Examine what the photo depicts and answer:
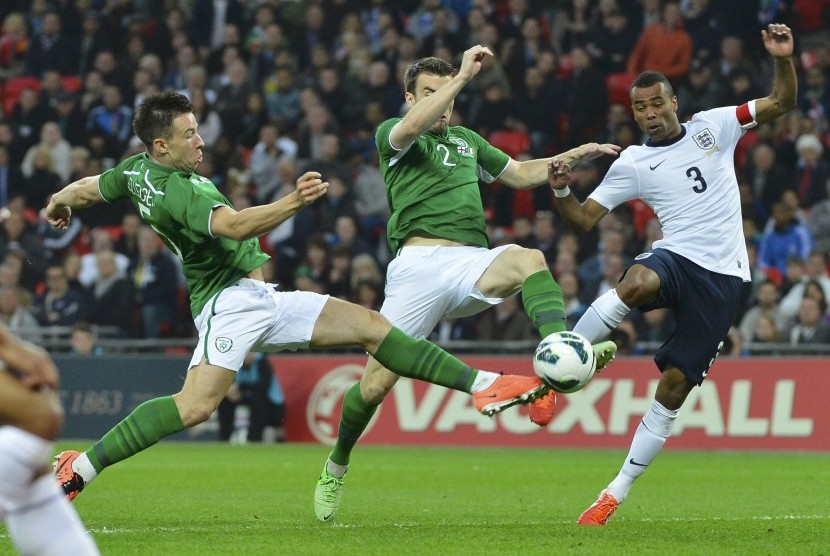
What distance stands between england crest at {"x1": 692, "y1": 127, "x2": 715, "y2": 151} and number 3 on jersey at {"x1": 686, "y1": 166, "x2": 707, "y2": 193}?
0.15m

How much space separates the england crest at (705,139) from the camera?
8.50 meters

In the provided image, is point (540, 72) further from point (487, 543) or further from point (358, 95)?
point (487, 543)

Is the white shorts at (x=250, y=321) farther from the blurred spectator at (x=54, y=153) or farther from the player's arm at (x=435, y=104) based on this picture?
the blurred spectator at (x=54, y=153)

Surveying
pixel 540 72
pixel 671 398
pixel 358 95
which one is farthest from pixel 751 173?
pixel 671 398

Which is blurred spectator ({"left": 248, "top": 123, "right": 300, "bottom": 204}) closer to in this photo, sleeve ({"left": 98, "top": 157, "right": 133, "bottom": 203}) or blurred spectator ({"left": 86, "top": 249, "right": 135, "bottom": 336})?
blurred spectator ({"left": 86, "top": 249, "right": 135, "bottom": 336})

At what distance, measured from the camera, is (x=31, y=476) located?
434cm

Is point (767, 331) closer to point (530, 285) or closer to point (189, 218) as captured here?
point (530, 285)

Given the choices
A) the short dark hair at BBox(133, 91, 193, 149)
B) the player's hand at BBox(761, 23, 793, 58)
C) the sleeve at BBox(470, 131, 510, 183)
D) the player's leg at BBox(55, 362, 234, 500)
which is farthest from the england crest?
the player's leg at BBox(55, 362, 234, 500)

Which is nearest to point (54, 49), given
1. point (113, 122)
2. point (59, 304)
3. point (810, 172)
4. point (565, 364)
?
point (113, 122)

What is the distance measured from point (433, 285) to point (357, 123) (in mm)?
12603

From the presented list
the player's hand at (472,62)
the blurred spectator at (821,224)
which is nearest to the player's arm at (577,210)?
the player's hand at (472,62)

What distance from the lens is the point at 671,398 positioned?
8.32 meters

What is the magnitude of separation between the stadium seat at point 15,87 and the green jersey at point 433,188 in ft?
50.5

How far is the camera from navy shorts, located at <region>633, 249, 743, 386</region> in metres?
8.22
